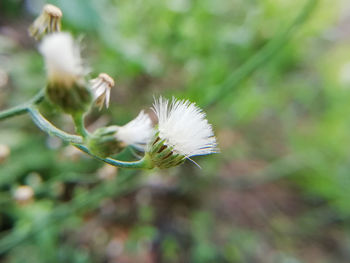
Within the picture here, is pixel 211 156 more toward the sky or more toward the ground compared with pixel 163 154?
more toward the sky

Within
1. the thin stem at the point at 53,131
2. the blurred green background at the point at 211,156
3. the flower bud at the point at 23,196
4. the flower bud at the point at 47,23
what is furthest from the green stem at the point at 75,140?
the blurred green background at the point at 211,156

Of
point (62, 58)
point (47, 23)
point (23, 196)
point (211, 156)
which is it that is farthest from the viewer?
point (211, 156)

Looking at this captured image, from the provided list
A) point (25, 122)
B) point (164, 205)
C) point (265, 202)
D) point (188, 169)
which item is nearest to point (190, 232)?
point (164, 205)

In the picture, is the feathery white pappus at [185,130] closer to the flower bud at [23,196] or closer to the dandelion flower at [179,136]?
the dandelion flower at [179,136]

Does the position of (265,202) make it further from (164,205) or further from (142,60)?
(142,60)

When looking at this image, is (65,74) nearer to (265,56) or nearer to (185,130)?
(185,130)

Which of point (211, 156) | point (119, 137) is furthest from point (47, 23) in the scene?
point (211, 156)
